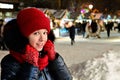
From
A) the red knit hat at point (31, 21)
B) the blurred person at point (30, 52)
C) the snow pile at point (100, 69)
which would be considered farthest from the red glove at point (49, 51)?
the snow pile at point (100, 69)

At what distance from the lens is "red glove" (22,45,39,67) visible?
2543 millimetres

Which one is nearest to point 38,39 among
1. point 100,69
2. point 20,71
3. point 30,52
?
point 30,52

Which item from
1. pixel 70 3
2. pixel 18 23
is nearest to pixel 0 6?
pixel 70 3

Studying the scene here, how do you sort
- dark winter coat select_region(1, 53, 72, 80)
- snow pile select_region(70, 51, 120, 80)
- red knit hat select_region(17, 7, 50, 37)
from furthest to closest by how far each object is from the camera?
snow pile select_region(70, 51, 120, 80), red knit hat select_region(17, 7, 50, 37), dark winter coat select_region(1, 53, 72, 80)

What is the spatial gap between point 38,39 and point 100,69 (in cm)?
538

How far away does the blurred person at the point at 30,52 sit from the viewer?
254cm

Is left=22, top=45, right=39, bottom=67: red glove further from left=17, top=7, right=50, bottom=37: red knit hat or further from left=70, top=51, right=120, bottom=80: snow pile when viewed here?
left=70, top=51, right=120, bottom=80: snow pile

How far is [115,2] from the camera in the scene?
79125 mm

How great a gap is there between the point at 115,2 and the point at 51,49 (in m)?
77.6

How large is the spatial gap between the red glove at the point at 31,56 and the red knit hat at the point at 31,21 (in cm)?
13

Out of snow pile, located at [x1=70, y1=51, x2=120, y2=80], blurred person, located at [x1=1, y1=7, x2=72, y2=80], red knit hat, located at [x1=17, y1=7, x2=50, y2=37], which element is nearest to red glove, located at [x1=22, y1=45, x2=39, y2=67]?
blurred person, located at [x1=1, y1=7, x2=72, y2=80]

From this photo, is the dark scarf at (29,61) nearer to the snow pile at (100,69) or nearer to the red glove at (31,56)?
the red glove at (31,56)

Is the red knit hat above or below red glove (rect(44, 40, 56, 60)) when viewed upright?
above

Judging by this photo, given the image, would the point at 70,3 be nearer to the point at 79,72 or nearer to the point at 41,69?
the point at 79,72
